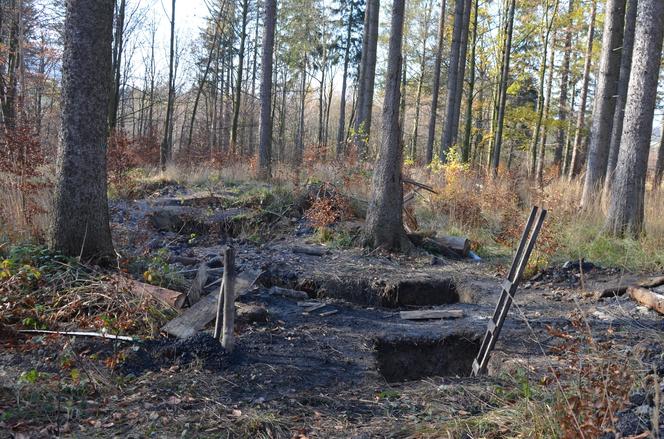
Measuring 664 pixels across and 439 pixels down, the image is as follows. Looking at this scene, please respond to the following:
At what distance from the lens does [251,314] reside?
186 inches

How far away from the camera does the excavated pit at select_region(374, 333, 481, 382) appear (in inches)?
186

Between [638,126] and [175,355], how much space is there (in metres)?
7.03

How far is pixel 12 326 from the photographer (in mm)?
4031

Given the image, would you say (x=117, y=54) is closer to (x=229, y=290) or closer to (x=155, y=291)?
(x=155, y=291)

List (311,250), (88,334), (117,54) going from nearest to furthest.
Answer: (88,334)
(311,250)
(117,54)

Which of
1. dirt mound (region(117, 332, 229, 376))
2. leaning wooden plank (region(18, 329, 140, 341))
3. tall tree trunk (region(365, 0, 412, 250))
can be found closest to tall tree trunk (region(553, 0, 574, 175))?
tall tree trunk (region(365, 0, 412, 250))

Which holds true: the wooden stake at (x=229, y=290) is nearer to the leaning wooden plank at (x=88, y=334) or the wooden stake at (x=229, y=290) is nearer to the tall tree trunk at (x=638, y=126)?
the leaning wooden plank at (x=88, y=334)

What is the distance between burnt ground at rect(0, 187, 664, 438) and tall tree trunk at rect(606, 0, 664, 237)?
1.40m

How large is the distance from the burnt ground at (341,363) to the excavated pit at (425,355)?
11 mm

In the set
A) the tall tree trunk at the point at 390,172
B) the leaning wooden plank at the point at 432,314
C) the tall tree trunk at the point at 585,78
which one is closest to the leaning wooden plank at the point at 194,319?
the leaning wooden plank at the point at 432,314

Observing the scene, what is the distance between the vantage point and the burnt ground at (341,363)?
2855mm

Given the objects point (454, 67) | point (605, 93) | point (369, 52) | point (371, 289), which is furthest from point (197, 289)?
point (454, 67)

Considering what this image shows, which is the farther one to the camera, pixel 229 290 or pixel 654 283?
pixel 654 283

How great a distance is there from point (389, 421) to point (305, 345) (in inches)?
57.5
